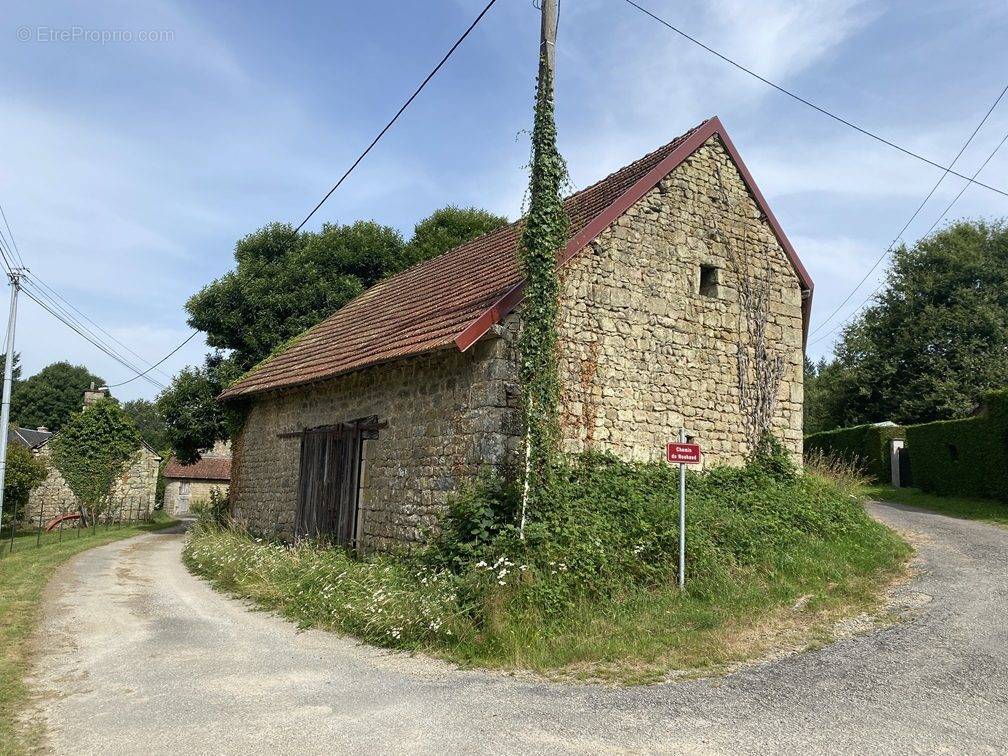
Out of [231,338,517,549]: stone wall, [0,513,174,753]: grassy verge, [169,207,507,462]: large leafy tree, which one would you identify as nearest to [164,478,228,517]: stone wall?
[169,207,507,462]: large leafy tree

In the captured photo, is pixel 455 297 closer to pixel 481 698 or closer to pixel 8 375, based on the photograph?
pixel 481 698

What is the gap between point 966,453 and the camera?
65.4 feet

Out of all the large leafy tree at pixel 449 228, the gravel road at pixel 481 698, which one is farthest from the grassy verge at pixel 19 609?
the large leafy tree at pixel 449 228

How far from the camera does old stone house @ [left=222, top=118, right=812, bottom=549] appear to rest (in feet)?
32.1

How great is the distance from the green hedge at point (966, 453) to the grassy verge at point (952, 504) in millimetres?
285

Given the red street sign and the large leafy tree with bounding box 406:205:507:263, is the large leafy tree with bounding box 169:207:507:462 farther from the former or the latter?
the red street sign

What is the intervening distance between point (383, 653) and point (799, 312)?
8.95 meters

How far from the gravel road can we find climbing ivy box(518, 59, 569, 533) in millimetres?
2741

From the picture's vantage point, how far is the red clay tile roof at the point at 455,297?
1013 centimetres

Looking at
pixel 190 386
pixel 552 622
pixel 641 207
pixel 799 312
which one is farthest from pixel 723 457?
pixel 190 386

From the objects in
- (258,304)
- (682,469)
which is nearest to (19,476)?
(258,304)

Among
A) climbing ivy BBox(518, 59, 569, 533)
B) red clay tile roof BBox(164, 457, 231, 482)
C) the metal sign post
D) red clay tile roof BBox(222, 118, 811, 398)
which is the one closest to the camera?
the metal sign post

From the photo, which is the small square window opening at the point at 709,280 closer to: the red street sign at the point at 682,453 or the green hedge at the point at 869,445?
the red street sign at the point at 682,453

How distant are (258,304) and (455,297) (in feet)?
47.7
